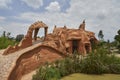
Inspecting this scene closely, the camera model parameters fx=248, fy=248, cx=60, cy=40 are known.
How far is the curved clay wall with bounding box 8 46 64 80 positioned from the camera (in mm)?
17950

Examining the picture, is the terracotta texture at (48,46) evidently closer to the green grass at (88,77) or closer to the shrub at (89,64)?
the shrub at (89,64)

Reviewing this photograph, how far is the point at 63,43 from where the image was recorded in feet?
95.4

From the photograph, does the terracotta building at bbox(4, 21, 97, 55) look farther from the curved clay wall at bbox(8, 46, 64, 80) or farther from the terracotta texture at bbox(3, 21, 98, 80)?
the curved clay wall at bbox(8, 46, 64, 80)

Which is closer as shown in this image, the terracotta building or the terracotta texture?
the terracotta texture

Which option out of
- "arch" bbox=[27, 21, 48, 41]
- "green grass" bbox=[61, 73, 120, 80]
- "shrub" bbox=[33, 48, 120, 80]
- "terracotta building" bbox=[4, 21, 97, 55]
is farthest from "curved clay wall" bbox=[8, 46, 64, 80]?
"terracotta building" bbox=[4, 21, 97, 55]

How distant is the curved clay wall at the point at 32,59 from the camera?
17950 millimetres

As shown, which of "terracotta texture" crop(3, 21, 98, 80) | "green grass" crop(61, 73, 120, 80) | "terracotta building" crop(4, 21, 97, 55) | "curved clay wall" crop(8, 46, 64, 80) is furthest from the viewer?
"terracotta building" crop(4, 21, 97, 55)

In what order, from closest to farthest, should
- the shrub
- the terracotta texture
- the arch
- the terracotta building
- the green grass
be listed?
the terracotta texture
the green grass
the shrub
the arch
the terracotta building

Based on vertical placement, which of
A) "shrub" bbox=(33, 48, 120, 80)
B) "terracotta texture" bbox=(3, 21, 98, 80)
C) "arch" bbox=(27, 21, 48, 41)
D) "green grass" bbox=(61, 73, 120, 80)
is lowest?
"green grass" bbox=(61, 73, 120, 80)

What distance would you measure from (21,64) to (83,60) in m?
5.79

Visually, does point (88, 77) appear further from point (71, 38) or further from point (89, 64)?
point (71, 38)

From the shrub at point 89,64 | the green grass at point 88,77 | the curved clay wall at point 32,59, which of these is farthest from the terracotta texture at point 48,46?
the green grass at point 88,77

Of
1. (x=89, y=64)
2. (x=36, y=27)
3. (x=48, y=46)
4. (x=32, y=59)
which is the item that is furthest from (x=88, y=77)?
(x=36, y=27)

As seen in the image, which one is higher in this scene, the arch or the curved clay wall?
the arch
